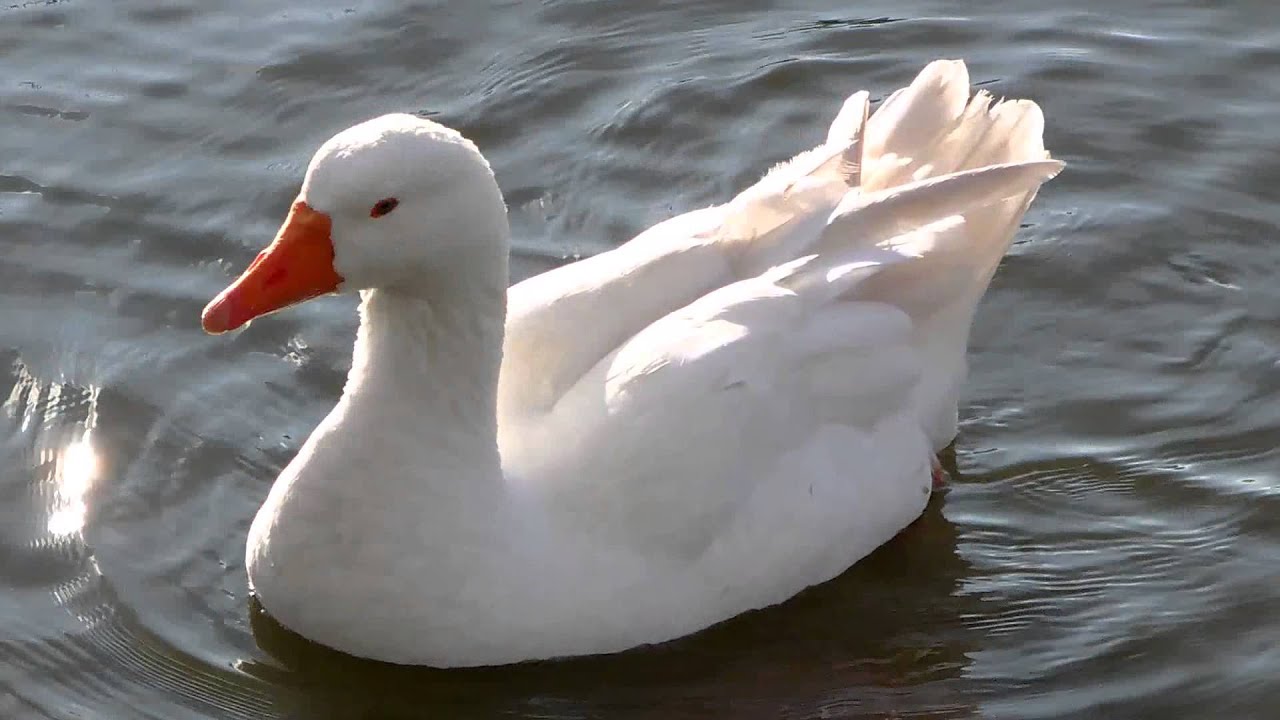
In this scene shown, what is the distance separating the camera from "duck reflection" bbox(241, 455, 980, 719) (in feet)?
20.8

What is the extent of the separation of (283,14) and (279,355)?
10.9 feet

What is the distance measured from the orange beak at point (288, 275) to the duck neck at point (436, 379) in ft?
0.87

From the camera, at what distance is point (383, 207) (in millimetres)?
5836

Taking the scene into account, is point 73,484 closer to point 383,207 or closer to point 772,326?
point 383,207

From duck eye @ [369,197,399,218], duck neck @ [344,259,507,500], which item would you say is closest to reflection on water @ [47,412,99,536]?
duck neck @ [344,259,507,500]

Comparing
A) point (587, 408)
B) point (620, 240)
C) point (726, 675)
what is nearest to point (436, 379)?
point (587, 408)

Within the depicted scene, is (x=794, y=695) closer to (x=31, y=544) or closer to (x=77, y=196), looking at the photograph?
(x=31, y=544)

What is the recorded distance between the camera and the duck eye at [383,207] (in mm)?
5809

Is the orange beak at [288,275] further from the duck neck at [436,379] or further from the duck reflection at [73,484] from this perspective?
the duck reflection at [73,484]

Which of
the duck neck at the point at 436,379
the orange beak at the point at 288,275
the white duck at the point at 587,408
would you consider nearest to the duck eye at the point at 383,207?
the white duck at the point at 587,408

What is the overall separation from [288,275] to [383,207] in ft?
1.16

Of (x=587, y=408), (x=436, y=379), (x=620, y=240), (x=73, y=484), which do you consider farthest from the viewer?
(x=620, y=240)

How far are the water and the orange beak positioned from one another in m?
1.29

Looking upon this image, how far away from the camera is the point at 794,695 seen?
648cm
